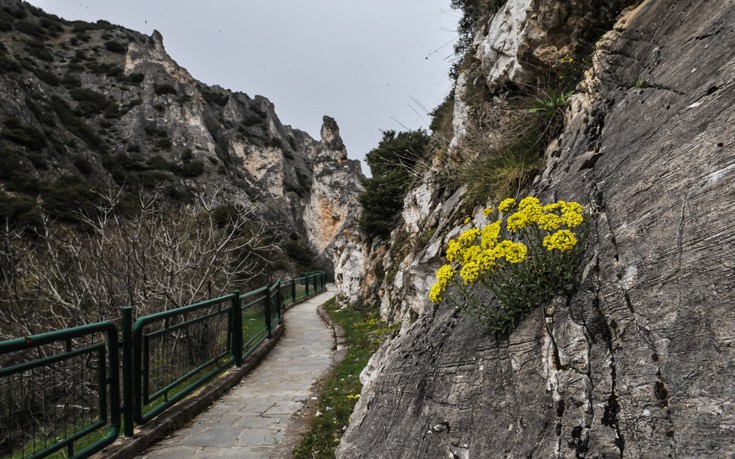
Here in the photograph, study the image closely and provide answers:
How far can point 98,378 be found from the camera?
150 inches

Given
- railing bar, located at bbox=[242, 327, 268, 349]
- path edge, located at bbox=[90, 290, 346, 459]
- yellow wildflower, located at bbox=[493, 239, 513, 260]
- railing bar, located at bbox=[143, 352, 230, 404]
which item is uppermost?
yellow wildflower, located at bbox=[493, 239, 513, 260]

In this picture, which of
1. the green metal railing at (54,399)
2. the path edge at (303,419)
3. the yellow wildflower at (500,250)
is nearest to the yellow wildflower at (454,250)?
the yellow wildflower at (500,250)

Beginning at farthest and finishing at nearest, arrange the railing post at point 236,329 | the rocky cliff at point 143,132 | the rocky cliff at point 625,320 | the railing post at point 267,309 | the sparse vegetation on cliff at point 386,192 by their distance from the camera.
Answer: the rocky cliff at point 143,132, the sparse vegetation on cliff at point 386,192, the railing post at point 267,309, the railing post at point 236,329, the rocky cliff at point 625,320

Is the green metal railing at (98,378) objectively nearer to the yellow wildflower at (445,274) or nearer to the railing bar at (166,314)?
the railing bar at (166,314)

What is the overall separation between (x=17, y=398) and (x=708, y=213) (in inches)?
180

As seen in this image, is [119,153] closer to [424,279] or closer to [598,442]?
[424,279]

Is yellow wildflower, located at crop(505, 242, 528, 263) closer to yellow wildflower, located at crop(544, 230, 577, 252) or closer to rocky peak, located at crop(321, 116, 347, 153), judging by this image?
yellow wildflower, located at crop(544, 230, 577, 252)

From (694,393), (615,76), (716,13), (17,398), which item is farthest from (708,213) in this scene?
(17,398)

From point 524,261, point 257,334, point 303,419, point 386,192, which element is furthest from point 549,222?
point 386,192

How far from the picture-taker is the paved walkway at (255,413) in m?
4.03

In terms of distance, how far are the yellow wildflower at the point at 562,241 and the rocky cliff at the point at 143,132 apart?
27.9m

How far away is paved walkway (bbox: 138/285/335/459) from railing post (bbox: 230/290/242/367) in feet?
1.32

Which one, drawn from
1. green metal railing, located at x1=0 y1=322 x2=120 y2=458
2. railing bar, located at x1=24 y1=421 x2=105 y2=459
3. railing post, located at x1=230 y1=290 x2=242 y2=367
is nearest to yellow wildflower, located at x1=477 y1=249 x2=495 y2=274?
green metal railing, located at x1=0 y1=322 x2=120 y2=458

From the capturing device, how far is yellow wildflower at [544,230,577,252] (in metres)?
2.44
